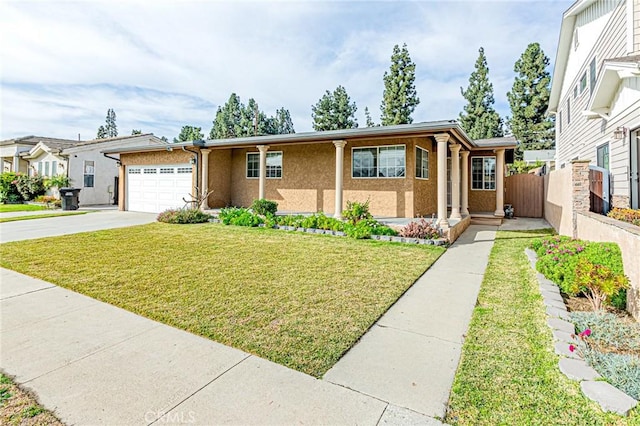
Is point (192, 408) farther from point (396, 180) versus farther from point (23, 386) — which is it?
point (396, 180)

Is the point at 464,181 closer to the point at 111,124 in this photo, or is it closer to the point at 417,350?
the point at 417,350

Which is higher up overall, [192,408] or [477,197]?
[477,197]

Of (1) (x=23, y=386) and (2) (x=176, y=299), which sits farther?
(2) (x=176, y=299)

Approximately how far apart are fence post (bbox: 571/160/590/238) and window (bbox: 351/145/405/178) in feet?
17.6

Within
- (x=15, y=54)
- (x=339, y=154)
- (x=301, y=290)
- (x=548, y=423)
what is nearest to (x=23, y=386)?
(x=301, y=290)

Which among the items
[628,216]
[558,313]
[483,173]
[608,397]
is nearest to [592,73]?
[483,173]

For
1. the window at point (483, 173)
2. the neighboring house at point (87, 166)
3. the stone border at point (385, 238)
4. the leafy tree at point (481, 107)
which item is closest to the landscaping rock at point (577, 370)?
the stone border at point (385, 238)

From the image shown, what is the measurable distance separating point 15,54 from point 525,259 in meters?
12.1

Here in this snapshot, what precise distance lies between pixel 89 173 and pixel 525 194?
25.5 meters

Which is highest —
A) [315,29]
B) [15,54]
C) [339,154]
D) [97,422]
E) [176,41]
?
[315,29]

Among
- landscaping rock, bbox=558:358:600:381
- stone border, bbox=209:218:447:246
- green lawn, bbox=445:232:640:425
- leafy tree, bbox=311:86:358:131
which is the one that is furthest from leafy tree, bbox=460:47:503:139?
landscaping rock, bbox=558:358:600:381

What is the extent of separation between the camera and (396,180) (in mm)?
11617

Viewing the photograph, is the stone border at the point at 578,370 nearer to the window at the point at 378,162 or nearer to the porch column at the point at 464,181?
the window at the point at 378,162

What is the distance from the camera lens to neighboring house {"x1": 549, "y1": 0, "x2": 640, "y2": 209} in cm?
720
